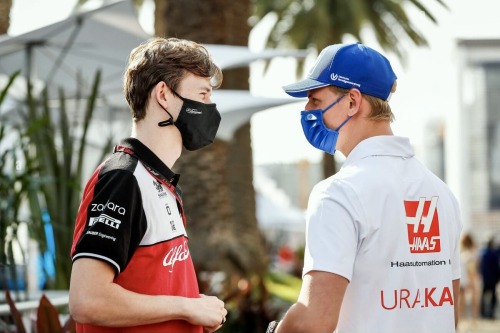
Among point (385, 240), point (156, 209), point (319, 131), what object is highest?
point (319, 131)

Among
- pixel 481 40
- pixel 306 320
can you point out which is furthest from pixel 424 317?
pixel 481 40

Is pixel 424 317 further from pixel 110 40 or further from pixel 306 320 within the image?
pixel 110 40

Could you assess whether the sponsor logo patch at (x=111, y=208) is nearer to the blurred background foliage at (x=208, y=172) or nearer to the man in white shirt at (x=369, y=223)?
the man in white shirt at (x=369, y=223)

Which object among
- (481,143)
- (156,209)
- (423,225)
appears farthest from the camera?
(481,143)

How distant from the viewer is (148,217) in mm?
2662

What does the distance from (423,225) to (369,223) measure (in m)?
0.23

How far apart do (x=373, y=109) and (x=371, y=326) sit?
66 cm

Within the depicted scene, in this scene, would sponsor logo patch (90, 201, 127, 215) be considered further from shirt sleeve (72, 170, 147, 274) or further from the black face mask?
the black face mask

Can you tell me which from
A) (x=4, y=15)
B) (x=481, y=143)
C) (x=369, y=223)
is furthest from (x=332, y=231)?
(x=481, y=143)

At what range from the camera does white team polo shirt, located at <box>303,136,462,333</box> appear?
276cm

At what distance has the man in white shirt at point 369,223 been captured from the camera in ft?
8.98

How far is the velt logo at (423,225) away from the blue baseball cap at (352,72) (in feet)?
1.17

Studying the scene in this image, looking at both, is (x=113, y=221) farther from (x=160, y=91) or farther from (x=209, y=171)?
(x=209, y=171)

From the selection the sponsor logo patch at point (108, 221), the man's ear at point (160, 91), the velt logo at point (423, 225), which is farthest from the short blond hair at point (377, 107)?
the sponsor logo patch at point (108, 221)
